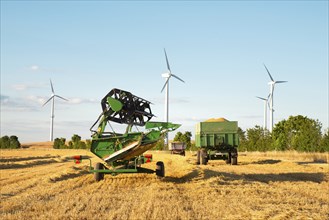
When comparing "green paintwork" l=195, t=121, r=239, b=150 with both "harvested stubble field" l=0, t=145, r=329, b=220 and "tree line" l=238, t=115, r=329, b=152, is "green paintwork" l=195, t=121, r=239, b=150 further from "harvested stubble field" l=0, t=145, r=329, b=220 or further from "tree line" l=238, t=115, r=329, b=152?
"tree line" l=238, t=115, r=329, b=152

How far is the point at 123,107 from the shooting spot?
17.7 metres

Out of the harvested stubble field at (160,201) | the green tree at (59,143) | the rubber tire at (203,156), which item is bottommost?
the harvested stubble field at (160,201)

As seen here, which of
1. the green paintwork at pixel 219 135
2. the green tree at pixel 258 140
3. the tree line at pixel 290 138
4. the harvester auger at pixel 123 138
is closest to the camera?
the harvester auger at pixel 123 138

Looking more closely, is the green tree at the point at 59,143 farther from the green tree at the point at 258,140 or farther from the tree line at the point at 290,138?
the green tree at the point at 258,140

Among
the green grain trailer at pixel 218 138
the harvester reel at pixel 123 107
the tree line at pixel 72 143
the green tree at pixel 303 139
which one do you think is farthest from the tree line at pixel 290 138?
the tree line at pixel 72 143

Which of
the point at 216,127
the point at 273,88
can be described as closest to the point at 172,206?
the point at 216,127

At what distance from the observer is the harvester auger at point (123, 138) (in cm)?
1700

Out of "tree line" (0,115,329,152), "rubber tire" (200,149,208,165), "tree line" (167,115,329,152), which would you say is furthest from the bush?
"rubber tire" (200,149,208,165)

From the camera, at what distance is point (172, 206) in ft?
35.7

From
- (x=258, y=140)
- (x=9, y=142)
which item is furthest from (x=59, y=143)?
(x=258, y=140)

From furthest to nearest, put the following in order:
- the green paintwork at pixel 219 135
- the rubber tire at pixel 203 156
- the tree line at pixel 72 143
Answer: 1. the tree line at pixel 72 143
2. the rubber tire at pixel 203 156
3. the green paintwork at pixel 219 135

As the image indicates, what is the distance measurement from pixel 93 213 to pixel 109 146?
7.34 meters

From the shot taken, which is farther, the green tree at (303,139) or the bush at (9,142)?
the bush at (9,142)

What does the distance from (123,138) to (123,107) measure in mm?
1371
